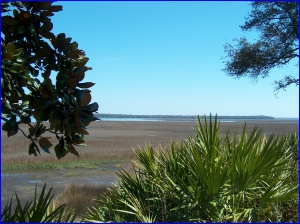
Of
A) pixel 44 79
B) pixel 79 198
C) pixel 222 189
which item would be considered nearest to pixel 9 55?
pixel 44 79

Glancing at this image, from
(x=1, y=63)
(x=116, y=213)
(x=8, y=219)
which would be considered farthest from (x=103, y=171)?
(x=1, y=63)

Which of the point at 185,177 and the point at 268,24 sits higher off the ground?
the point at 268,24

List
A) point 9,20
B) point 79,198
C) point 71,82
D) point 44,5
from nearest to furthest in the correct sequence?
point 71,82 < point 9,20 < point 44,5 < point 79,198

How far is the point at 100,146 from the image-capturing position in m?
33.4

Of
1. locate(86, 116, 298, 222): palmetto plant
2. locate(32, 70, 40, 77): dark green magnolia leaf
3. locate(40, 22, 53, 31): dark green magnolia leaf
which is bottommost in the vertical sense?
locate(86, 116, 298, 222): palmetto plant

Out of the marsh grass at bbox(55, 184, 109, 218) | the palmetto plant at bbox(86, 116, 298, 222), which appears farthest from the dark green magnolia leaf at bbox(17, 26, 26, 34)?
the marsh grass at bbox(55, 184, 109, 218)

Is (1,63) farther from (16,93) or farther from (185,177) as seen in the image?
(185,177)

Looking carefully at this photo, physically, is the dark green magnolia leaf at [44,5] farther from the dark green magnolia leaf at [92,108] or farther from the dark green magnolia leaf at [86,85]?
the dark green magnolia leaf at [92,108]

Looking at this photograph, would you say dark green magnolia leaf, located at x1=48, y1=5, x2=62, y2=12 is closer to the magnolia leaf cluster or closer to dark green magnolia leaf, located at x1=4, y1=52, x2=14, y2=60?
the magnolia leaf cluster

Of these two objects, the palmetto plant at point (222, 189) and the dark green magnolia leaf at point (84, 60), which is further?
the palmetto plant at point (222, 189)

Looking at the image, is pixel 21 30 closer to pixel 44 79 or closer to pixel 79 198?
pixel 44 79

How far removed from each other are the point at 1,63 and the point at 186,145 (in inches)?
138

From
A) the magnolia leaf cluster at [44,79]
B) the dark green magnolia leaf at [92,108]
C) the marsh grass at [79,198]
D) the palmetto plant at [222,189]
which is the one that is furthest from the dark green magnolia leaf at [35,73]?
the marsh grass at [79,198]

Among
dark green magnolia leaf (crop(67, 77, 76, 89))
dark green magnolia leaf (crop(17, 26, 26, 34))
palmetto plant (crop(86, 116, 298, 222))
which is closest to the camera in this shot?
dark green magnolia leaf (crop(67, 77, 76, 89))
